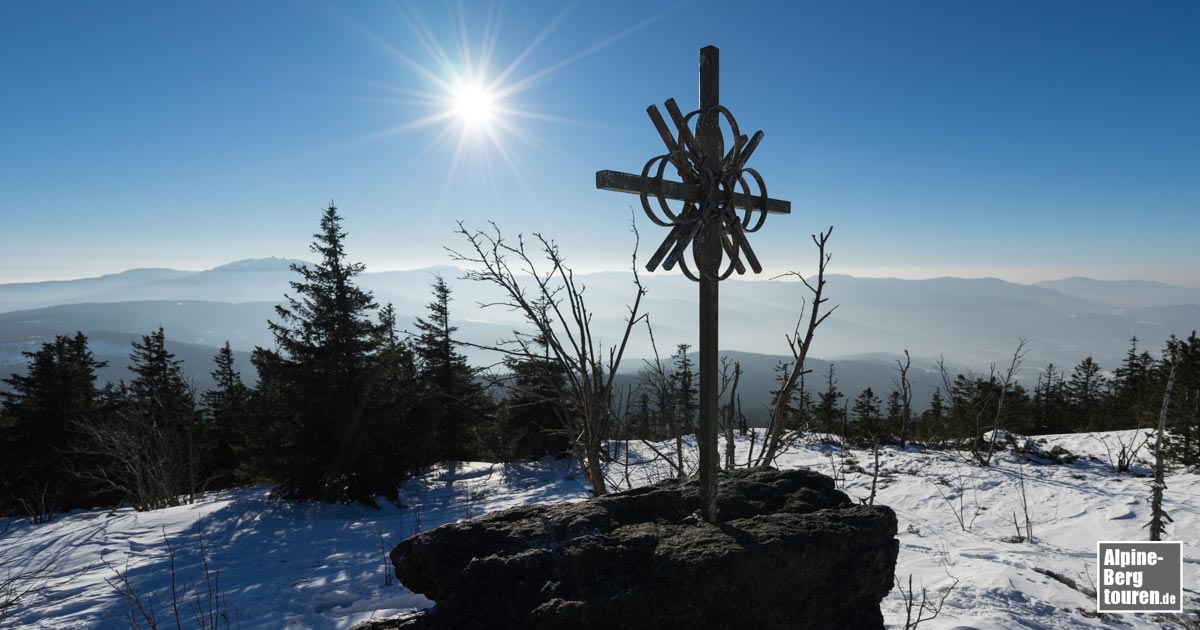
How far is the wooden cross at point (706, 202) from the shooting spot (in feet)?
9.73

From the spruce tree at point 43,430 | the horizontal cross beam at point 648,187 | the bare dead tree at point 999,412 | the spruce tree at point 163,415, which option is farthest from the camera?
the spruce tree at point 43,430

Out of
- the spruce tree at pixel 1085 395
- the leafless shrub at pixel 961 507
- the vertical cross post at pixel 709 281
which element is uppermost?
the vertical cross post at pixel 709 281

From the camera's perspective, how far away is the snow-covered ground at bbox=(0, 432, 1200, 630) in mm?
4715

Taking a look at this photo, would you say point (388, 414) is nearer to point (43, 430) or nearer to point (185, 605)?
point (185, 605)

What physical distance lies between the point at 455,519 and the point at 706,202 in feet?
28.2

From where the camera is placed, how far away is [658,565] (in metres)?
2.70

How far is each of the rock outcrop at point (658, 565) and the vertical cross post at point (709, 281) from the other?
0.37 meters

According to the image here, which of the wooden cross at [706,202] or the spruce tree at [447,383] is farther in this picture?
the spruce tree at [447,383]

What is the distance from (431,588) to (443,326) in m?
17.9

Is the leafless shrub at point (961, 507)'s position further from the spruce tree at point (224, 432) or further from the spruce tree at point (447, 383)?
the spruce tree at point (224, 432)

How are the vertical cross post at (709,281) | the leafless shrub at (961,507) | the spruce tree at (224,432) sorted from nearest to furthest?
the vertical cross post at (709,281)
the leafless shrub at (961,507)
the spruce tree at (224,432)

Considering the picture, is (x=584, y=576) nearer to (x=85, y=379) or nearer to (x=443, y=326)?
(x=443, y=326)

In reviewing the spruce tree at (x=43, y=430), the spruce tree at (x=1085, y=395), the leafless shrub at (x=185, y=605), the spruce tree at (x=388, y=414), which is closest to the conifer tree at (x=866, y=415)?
the spruce tree at (x=1085, y=395)

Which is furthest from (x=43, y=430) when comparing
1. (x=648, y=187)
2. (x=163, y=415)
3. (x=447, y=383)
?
(x=648, y=187)
